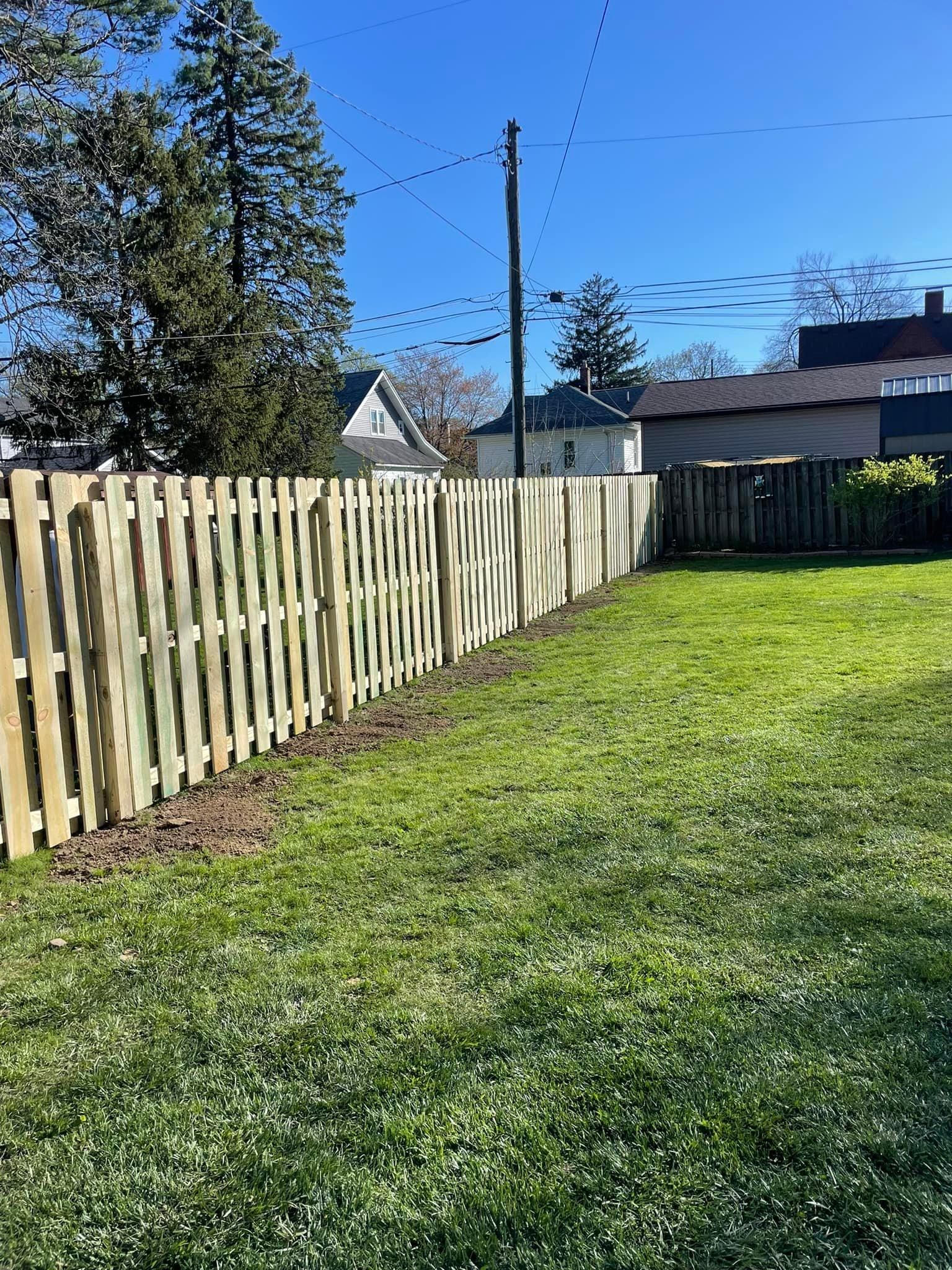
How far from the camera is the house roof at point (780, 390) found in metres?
26.7

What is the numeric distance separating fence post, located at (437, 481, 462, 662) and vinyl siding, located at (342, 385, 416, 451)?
25.6m

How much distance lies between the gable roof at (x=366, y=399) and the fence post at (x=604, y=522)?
63.7 ft

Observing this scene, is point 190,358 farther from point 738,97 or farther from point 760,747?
point 760,747

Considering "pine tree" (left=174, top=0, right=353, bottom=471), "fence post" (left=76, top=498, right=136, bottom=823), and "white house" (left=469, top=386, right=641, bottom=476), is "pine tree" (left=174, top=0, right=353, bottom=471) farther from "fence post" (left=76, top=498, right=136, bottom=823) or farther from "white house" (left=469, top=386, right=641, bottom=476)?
"fence post" (left=76, top=498, right=136, bottom=823)

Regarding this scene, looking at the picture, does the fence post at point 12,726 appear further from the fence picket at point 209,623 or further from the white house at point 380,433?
the white house at point 380,433

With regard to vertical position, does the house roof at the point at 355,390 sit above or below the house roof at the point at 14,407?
above

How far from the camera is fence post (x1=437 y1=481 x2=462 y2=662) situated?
7.46m

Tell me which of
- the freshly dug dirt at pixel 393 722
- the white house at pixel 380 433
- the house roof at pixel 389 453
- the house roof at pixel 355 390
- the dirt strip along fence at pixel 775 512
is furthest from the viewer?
the house roof at pixel 355 390

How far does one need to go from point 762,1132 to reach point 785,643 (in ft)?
20.2

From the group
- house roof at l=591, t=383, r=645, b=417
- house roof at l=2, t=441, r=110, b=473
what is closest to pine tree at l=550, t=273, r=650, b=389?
house roof at l=591, t=383, r=645, b=417

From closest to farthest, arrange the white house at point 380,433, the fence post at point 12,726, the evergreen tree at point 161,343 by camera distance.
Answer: the fence post at point 12,726 < the evergreen tree at point 161,343 < the white house at point 380,433

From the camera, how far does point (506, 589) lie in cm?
919

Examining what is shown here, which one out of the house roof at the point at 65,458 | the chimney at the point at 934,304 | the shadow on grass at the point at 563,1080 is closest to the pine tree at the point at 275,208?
the house roof at the point at 65,458

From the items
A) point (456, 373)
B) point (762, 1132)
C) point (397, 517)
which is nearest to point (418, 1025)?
point (762, 1132)
